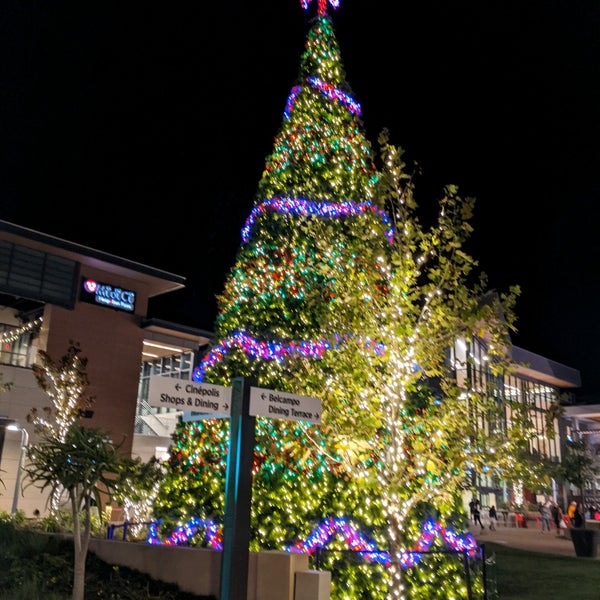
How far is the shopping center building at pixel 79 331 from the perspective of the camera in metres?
28.3

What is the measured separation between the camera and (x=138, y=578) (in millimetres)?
8523

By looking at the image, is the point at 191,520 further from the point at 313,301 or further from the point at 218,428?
the point at 313,301

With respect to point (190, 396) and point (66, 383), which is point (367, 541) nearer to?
point (190, 396)

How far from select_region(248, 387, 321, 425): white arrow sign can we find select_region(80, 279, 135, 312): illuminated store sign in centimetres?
2833

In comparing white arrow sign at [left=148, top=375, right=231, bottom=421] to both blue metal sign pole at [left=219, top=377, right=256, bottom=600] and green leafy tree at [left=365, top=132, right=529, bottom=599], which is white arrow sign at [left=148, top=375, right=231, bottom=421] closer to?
blue metal sign pole at [left=219, top=377, right=256, bottom=600]

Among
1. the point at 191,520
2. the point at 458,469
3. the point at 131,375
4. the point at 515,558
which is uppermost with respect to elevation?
the point at 131,375

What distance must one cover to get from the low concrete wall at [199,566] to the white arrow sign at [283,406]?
6.92 feet

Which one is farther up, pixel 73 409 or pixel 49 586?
pixel 73 409

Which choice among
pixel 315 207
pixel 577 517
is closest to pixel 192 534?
pixel 315 207

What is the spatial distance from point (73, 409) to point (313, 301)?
48.4 ft

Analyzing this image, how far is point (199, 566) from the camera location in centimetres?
805

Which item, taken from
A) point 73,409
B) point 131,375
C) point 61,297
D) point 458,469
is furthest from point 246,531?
point 131,375

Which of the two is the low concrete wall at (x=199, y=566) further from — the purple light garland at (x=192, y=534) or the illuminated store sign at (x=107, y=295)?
the illuminated store sign at (x=107, y=295)

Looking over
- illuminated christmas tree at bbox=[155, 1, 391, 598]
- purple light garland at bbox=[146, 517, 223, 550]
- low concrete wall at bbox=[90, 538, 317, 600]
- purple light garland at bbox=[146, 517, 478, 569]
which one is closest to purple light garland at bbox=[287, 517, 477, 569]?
purple light garland at bbox=[146, 517, 478, 569]
